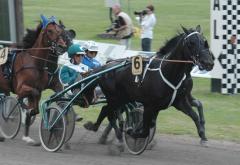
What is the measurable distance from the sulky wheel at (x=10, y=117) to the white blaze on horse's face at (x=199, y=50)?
3.23m

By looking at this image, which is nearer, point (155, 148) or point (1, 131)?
point (155, 148)

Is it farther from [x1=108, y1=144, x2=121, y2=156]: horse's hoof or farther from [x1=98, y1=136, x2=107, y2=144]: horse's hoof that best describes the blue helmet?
[x1=108, y1=144, x2=121, y2=156]: horse's hoof

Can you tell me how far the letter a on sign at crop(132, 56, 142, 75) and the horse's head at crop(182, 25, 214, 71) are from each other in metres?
0.62

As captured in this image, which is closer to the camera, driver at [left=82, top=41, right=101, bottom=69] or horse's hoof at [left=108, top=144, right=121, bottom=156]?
horse's hoof at [left=108, top=144, right=121, bottom=156]

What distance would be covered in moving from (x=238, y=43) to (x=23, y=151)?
259 inches

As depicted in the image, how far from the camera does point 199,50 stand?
7855 millimetres

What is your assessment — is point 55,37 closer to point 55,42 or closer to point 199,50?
point 55,42

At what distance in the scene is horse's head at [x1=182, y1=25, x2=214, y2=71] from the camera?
25.5ft

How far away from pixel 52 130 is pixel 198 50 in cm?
255

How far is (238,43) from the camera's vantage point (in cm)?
1412

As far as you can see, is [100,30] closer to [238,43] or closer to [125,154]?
[238,43]

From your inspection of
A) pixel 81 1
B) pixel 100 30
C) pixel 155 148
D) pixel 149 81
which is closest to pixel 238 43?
pixel 155 148

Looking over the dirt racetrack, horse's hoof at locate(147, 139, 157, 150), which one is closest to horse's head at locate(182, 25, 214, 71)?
the dirt racetrack

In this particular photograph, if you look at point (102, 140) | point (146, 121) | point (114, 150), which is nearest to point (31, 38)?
point (102, 140)
